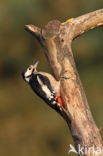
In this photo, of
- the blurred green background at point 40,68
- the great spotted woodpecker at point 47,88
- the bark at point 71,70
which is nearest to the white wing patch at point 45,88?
the great spotted woodpecker at point 47,88

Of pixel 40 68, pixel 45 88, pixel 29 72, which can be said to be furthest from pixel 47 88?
pixel 40 68

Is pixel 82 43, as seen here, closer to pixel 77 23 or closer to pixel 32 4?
pixel 32 4

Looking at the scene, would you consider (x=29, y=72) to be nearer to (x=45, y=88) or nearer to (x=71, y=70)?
(x=45, y=88)

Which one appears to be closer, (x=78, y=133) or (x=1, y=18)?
(x=78, y=133)

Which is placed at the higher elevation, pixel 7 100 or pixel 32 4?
pixel 32 4

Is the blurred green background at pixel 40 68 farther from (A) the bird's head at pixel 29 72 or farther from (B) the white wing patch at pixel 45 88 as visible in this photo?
(B) the white wing patch at pixel 45 88

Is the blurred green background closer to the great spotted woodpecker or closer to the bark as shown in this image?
A: the great spotted woodpecker

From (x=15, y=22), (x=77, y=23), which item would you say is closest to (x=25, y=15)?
(x=15, y=22)
